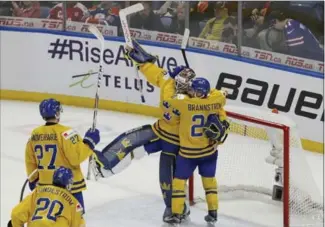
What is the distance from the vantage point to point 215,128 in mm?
4930

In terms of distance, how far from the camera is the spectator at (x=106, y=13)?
8.73 m

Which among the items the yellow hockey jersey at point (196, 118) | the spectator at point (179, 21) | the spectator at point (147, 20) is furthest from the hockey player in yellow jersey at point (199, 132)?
the spectator at point (147, 20)

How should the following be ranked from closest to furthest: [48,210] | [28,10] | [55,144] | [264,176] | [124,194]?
1. [48,210]
2. [55,144]
3. [264,176]
4. [124,194]
5. [28,10]

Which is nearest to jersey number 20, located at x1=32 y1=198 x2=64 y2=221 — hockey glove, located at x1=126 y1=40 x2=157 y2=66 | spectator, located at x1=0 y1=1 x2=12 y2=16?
hockey glove, located at x1=126 y1=40 x2=157 y2=66

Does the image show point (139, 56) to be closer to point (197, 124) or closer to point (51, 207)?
point (197, 124)

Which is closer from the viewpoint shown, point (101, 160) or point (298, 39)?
point (101, 160)

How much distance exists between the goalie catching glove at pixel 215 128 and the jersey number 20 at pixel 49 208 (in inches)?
50.2

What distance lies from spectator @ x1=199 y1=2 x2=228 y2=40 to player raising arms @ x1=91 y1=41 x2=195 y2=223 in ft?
8.71

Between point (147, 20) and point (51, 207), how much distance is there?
4807 millimetres

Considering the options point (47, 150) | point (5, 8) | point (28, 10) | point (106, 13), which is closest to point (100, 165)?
point (47, 150)

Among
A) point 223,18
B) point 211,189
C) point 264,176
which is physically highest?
point 223,18

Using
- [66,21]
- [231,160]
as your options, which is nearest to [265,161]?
[231,160]

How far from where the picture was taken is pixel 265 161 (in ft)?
18.7

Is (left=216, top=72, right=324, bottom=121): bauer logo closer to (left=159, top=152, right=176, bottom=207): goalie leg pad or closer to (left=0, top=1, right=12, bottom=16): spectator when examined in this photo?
(left=159, top=152, right=176, bottom=207): goalie leg pad
